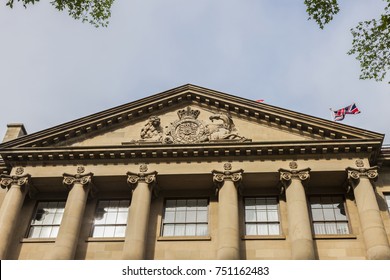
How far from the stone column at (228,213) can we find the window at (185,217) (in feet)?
4.29

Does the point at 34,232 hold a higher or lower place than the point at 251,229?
lower

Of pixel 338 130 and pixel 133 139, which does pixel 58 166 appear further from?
pixel 338 130

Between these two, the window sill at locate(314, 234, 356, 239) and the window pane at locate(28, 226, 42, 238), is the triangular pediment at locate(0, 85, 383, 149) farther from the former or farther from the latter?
the window sill at locate(314, 234, 356, 239)

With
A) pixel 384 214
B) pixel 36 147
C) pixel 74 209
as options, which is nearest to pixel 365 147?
pixel 384 214

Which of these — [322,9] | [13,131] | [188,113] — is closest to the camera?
[322,9]

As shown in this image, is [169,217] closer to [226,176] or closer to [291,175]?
[226,176]

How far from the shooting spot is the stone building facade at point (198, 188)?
2009 cm

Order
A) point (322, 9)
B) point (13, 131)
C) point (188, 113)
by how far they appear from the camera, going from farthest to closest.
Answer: point (13, 131)
point (188, 113)
point (322, 9)

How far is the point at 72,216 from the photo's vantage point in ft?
68.3

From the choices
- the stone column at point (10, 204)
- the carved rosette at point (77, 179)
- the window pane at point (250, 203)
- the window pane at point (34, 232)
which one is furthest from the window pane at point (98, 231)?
the window pane at point (250, 203)

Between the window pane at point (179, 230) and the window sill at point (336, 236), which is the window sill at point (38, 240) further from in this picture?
the window sill at point (336, 236)

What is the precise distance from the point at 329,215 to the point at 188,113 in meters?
9.40

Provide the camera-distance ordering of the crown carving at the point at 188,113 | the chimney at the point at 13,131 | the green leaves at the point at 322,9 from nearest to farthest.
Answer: the green leaves at the point at 322,9 → the crown carving at the point at 188,113 → the chimney at the point at 13,131

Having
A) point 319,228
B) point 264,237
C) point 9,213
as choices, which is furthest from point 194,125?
point 9,213
